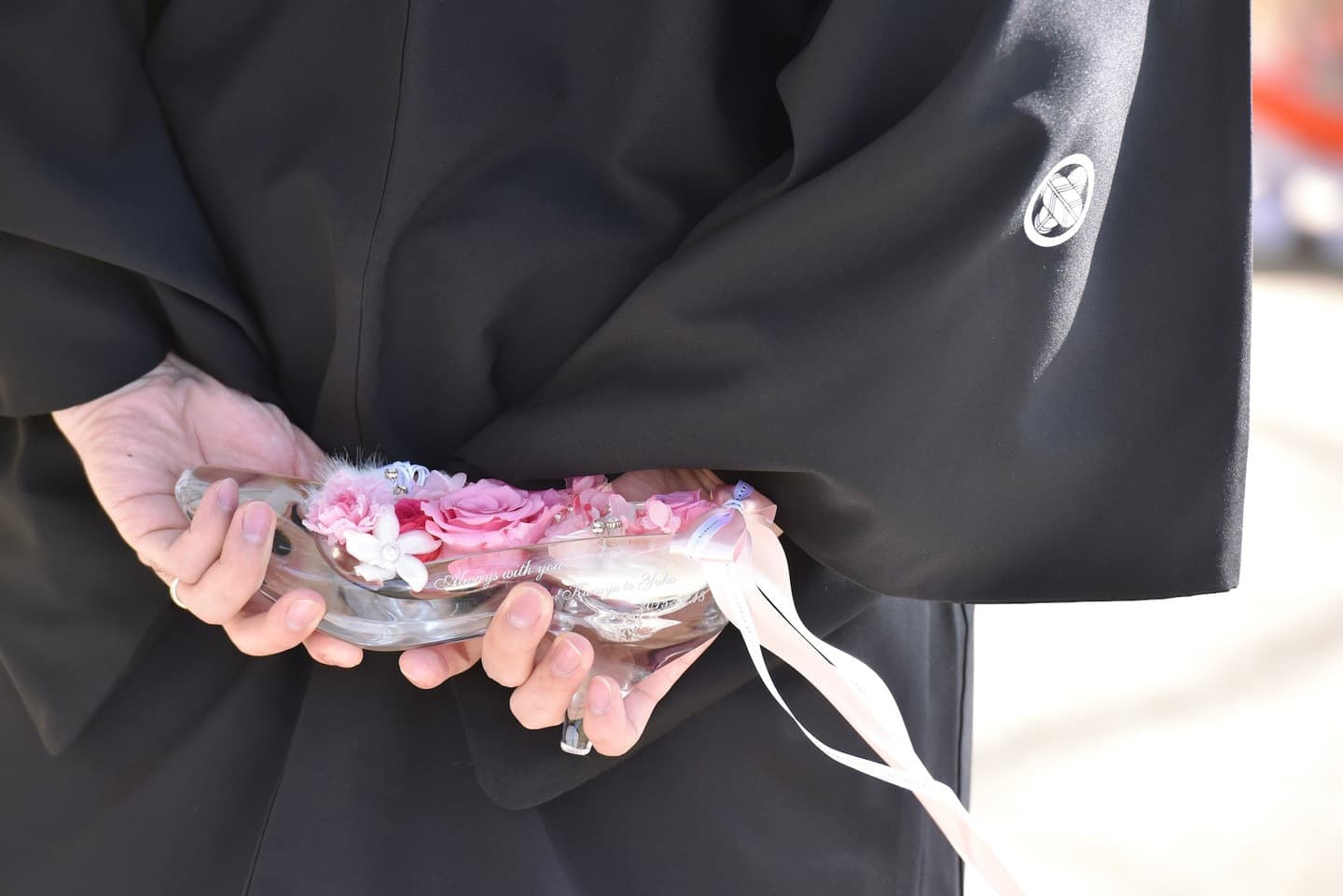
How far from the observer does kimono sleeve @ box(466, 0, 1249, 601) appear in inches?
24.1

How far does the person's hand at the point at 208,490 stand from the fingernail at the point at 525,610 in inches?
3.9

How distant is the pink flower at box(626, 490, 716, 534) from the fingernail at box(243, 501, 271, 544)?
0.63ft

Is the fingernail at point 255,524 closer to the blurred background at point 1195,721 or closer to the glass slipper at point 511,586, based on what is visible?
the glass slipper at point 511,586

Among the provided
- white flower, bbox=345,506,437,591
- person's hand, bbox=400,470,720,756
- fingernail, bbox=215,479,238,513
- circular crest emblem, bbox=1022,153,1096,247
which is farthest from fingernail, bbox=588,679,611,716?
circular crest emblem, bbox=1022,153,1096,247

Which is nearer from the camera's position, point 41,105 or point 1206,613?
point 41,105

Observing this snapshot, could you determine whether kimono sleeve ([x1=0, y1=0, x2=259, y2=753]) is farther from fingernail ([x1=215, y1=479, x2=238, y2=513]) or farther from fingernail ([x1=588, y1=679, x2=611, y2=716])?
fingernail ([x1=588, y1=679, x2=611, y2=716])

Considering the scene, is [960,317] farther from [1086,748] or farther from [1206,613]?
[1206,613]

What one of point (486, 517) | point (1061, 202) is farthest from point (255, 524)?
point (1061, 202)

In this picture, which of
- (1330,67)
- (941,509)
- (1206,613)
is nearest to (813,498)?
(941,509)

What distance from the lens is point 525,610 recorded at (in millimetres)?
667

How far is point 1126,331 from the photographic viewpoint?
2.20 ft

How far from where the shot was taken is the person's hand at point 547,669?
26.4 inches

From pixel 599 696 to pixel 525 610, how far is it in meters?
0.06

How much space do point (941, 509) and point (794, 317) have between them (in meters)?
0.13
